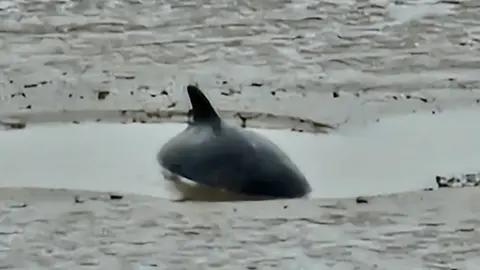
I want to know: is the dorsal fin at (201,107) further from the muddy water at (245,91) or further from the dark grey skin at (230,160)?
the muddy water at (245,91)

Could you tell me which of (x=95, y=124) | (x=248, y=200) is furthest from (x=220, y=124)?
(x=95, y=124)

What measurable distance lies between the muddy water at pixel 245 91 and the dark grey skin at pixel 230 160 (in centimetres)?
3

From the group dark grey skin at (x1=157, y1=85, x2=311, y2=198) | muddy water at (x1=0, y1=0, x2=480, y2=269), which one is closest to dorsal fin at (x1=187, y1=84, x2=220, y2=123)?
dark grey skin at (x1=157, y1=85, x2=311, y2=198)

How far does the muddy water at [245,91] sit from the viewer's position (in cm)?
90

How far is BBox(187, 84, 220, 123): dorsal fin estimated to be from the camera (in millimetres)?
989

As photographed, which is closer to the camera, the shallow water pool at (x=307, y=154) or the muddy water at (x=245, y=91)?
the muddy water at (x=245, y=91)

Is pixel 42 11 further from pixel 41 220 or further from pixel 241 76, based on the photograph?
pixel 41 220

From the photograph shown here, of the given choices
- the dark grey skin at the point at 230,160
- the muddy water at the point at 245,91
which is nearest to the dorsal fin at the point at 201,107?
the dark grey skin at the point at 230,160

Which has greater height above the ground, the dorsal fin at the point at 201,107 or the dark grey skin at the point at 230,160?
the dorsal fin at the point at 201,107

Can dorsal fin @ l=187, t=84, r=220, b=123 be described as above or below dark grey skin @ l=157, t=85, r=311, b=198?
above

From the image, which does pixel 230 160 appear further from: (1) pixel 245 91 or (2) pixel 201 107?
(1) pixel 245 91

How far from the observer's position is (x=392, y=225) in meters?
0.93

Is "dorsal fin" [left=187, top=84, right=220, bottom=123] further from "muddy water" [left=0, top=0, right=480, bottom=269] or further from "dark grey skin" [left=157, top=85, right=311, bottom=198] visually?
"muddy water" [left=0, top=0, right=480, bottom=269]

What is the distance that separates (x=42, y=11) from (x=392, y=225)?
0.70m
